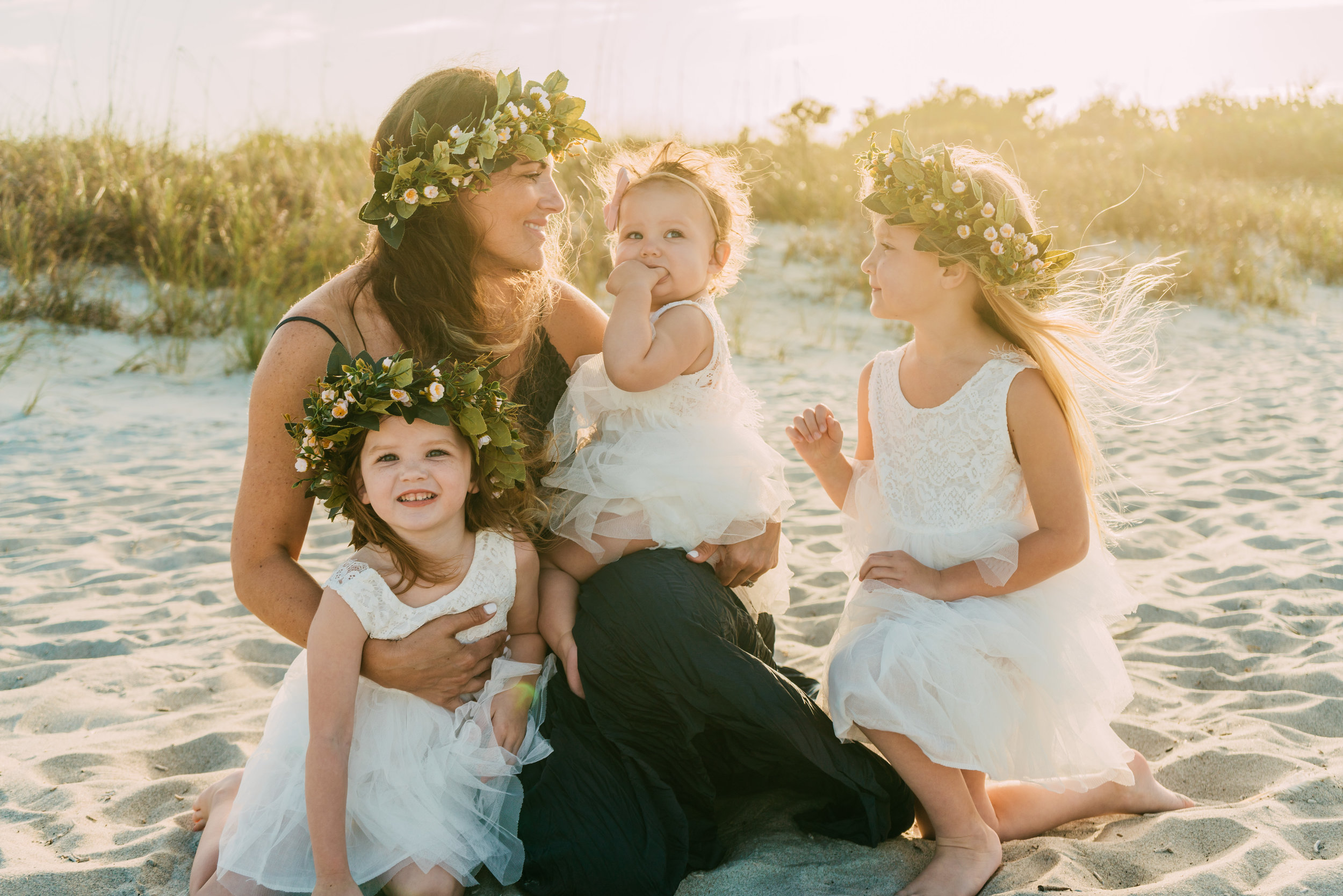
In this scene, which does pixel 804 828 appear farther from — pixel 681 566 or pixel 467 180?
pixel 467 180

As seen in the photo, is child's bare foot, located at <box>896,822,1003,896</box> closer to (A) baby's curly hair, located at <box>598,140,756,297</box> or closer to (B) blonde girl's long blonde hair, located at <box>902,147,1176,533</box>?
(B) blonde girl's long blonde hair, located at <box>902,147,1176,533</box>

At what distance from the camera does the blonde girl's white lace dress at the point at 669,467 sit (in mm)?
2803

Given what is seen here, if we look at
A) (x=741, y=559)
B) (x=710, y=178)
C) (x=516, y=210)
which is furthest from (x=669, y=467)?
(x=710, y=178)

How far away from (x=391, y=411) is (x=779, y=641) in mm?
2124

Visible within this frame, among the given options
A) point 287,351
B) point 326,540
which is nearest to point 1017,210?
point 287,351

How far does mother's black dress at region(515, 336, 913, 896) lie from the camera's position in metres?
2.48

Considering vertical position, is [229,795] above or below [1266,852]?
below

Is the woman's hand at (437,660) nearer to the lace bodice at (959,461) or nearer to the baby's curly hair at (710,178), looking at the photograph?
the lace bodice at (959,461)

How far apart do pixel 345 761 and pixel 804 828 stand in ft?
3.94

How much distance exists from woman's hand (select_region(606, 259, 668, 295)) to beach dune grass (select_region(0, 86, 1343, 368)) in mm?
2136

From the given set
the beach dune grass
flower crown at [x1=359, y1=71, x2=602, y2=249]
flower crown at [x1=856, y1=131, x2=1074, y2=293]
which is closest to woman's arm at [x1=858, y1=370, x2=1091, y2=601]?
flower crown at [x1=856, y1=131, x2=1074, y2=293]

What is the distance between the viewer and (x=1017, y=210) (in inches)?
109

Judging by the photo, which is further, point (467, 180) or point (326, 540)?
point (326, 540)

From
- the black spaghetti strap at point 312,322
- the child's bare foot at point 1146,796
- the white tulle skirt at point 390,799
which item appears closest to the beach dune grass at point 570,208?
the black spaghetti strap at point 312,322
